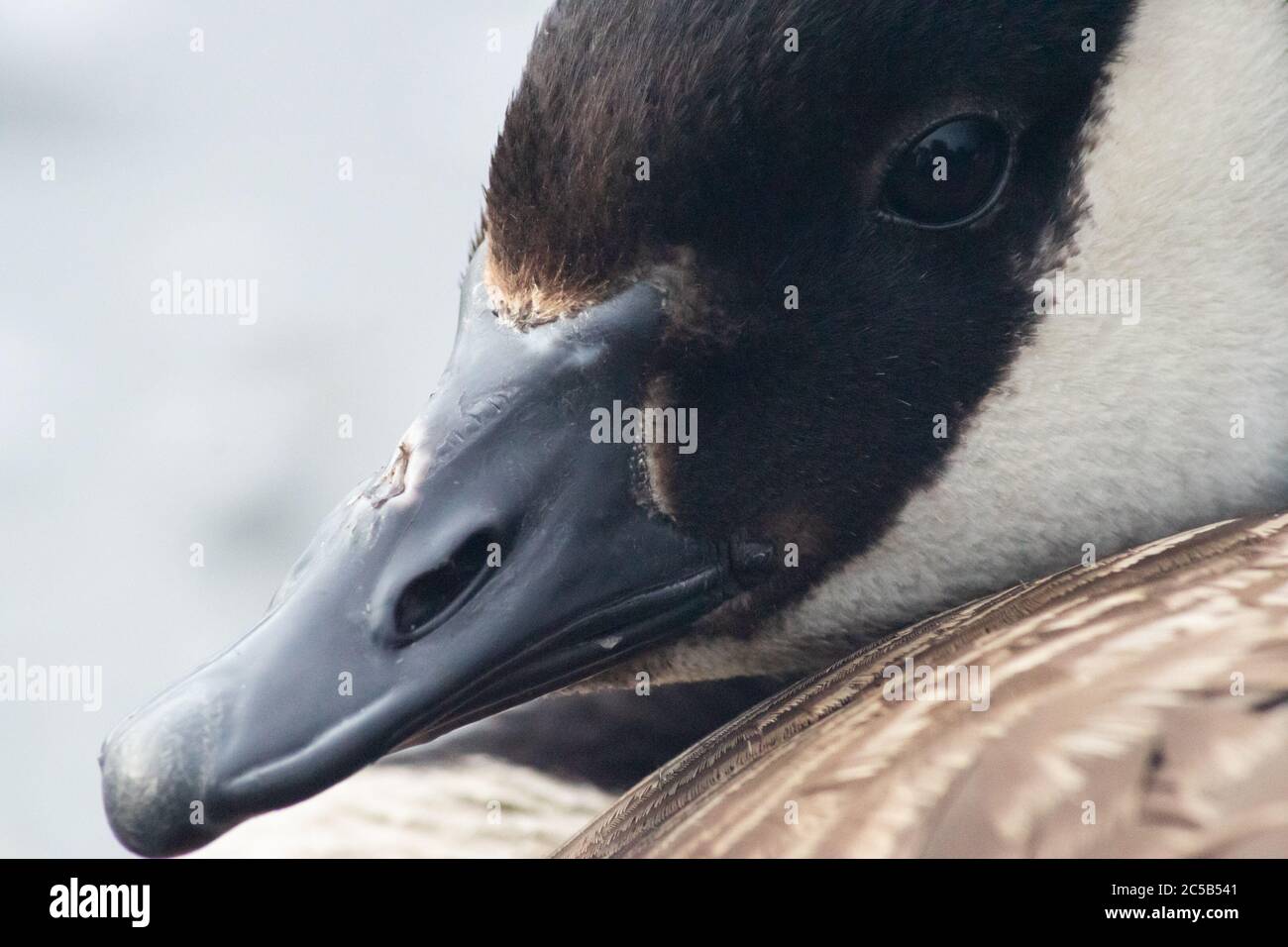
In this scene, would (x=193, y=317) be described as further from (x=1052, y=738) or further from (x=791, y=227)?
(x=1052, y=738)

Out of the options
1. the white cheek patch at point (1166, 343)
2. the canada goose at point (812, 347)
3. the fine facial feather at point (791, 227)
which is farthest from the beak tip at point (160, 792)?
the white cheek patch at point (1166, 343)

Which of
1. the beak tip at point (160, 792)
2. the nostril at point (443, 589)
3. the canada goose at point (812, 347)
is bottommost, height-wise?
the beak tip at point (160, 792)

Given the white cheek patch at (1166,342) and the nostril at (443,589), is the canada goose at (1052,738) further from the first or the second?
the nostril at (443,589)

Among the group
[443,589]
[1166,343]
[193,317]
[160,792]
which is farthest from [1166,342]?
[193,317]

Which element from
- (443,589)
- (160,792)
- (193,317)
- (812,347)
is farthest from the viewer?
(193,317)

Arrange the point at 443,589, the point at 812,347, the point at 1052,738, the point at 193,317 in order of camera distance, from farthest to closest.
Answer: the point at 193,317, the point at 812,347, the point at 443,589, the point at 1052,738

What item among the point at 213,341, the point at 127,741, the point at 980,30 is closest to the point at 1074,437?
the point at 980,30
